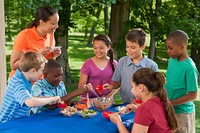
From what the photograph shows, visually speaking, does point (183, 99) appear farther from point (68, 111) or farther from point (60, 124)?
point (60, 124)

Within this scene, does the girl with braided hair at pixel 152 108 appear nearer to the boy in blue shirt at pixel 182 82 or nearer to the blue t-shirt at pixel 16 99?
the boy in blue shirt at pixel 182 82

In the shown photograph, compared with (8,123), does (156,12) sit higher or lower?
higher

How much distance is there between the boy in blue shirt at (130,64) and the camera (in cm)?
356

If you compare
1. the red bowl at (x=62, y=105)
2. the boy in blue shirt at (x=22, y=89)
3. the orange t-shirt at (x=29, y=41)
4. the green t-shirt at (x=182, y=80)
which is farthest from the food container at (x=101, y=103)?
the orange t-shirt at (x=29, y=41)

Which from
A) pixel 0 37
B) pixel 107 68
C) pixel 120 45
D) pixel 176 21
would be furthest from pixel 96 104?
pixel 176 21

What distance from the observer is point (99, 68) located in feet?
12.6

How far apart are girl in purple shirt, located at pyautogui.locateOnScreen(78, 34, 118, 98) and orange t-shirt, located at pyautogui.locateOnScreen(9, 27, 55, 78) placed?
498 mm

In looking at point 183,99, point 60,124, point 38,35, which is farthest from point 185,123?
point 38,35

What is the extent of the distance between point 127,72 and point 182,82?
605mm

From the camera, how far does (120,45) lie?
9.66 m

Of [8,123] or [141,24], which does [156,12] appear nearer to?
[141,24]

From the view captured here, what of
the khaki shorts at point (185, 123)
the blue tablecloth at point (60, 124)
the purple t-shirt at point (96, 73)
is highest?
the purple t-shirt at point (96, 73)

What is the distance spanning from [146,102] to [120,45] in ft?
23.3

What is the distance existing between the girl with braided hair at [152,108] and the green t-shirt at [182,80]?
0.63m
